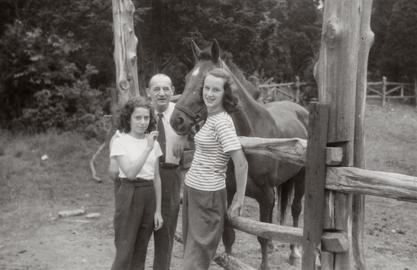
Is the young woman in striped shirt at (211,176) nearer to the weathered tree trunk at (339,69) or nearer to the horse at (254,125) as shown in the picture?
the horse at (254,125)

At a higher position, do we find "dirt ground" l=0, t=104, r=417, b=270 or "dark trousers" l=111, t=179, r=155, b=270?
"dark trousers" l=111, t=179, r=155, b=270

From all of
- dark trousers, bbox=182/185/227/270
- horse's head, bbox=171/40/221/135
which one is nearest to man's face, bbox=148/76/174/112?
horse's head, bbox=171/40/221/135

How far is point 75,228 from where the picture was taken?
24.2 ft

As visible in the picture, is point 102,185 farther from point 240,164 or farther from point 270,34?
point 270,34

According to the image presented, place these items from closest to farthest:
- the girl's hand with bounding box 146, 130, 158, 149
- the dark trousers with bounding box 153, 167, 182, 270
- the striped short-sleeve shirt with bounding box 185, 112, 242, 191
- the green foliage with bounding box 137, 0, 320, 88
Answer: the striped short-sleeve shirt with bounding box 185, 112, 242, 191, the girl's hand with bounding box 146, 130, 158, 149, the dark trousers with bounding box 153, 167, 182, 270, the green foliage with bounding box 137, 0, 320, 88

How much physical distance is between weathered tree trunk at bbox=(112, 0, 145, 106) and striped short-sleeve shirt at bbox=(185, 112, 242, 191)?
13.6ft

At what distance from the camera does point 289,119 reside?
6.49 meters

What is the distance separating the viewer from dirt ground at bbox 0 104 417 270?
6062mm

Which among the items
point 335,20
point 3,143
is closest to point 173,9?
point 3,143

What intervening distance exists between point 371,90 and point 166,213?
25.6m

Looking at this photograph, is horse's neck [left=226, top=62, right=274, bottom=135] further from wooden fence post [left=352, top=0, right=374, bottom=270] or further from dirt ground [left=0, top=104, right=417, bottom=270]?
dirt ground [left=0, top=104, right=417, bottom=270]

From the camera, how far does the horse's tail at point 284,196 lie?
6.63 meters

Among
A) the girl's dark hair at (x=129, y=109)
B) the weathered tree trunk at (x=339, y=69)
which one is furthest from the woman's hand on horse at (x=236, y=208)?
the girl's dark hair at (x=129, y=109)

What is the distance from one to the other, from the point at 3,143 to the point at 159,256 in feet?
28.2
